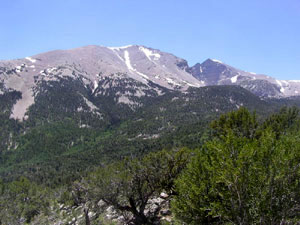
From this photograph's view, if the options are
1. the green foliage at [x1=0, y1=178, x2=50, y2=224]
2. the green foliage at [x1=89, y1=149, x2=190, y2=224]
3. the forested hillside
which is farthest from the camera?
the green foliage at [x1=0, y1=178, x2=50, y2=224]

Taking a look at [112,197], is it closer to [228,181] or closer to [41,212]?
[228,181]

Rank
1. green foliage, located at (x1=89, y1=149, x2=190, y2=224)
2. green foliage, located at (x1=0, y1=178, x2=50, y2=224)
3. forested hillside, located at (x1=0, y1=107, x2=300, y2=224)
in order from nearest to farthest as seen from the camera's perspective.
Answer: forested hillside, located at (x1=0, y1=107, x2=300, y2=224)
green foliage, located at (x1=89, y1=149, x2=190, y2=224)
green foliage, located at (x1=0, y1=178, x2=50, y2=224)

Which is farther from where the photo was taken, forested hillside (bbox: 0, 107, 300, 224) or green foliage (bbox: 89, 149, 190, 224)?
green foliage (bbox: 89, 149, 190, 224)

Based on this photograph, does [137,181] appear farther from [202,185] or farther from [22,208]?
[22,208]

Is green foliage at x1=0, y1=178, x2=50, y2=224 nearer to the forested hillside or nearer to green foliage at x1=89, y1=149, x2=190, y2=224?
the forested hillside

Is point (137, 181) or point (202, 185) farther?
point (137, 181)

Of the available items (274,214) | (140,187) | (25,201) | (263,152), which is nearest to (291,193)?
(274,214)

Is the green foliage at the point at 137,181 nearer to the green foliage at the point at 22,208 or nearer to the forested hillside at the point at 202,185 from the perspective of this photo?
the forested hillside at the point at 202,185

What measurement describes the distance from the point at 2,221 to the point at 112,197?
50.8 m

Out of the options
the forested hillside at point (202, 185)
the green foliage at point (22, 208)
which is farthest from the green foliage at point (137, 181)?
the green foliage at point (22, 208)

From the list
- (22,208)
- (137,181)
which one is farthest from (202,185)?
(22,208)

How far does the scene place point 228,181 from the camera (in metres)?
12.4

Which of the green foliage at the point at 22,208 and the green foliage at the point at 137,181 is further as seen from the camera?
the green foliage at the point at 22,208

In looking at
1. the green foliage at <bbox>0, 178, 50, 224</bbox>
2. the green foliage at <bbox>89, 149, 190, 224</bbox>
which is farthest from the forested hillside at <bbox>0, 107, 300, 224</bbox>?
the green foliage at <bbox>0, 178, 50, 224</bbox>
